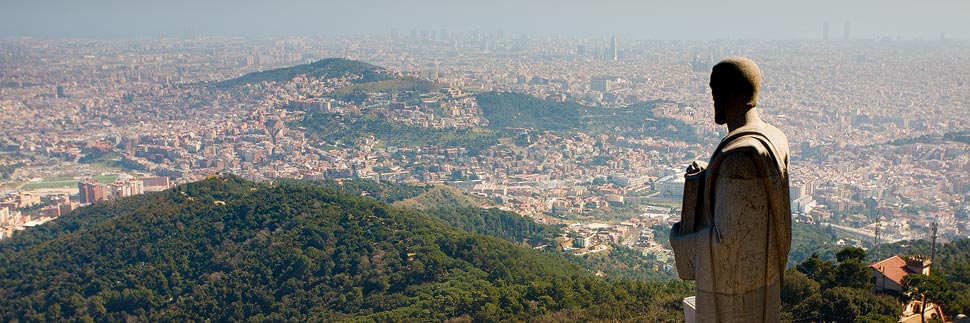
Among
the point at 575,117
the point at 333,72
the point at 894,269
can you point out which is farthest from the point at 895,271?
the point at 333,72

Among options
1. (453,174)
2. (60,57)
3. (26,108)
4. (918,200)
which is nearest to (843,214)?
(918,200)

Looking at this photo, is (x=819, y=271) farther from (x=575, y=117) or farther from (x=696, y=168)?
(x=575, y=117)

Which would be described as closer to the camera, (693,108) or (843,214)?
(843,214)

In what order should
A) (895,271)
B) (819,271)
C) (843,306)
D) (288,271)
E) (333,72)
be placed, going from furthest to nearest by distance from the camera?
(333,72), (288,271), (895,271), (819,271), (843,306)

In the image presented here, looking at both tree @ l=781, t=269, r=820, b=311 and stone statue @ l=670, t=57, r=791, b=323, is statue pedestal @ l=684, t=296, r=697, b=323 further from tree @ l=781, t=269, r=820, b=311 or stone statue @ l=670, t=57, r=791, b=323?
tree @ l=781, t=269, r=820, b=311

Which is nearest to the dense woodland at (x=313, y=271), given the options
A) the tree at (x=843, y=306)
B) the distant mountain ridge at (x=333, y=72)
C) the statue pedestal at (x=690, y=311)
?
the tree at (x=843, y=306)

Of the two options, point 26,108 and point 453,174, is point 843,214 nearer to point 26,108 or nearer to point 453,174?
point 453,174

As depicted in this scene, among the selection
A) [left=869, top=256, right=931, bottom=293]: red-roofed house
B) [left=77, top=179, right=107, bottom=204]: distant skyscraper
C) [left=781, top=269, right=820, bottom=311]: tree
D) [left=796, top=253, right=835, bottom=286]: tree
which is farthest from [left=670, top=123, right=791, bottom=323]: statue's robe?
[left=77, top=179, right=107, bottom=204]: distant skyscraper
